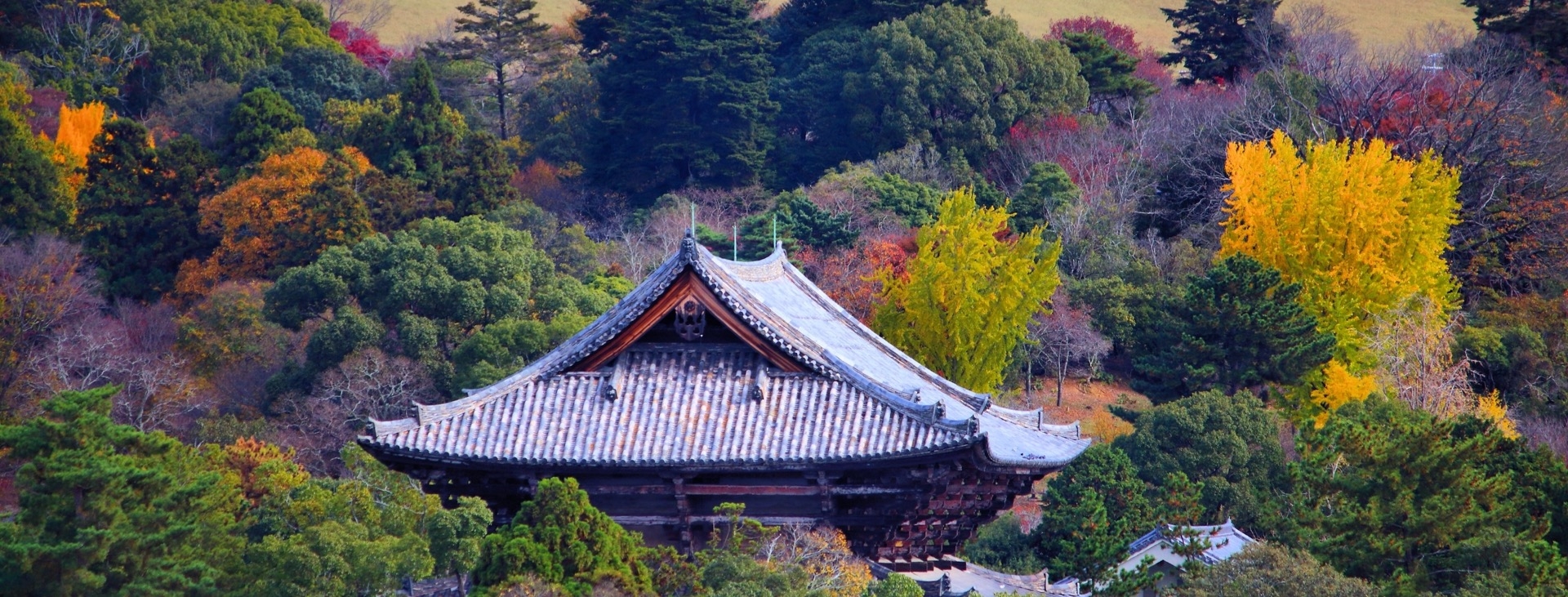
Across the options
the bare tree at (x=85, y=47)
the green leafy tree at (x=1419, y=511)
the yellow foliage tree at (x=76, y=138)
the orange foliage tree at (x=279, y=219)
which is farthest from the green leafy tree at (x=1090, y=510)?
the bare tree at (x=85, y=47)

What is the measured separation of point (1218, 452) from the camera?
113 feet

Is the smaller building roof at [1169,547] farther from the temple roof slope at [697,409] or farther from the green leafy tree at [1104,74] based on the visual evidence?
the green leafy tree at [1104,74]

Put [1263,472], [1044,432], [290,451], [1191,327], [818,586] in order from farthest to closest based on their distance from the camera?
[1191,327] < [290,451] < [1263,472] < [1044,432] < [818,586]

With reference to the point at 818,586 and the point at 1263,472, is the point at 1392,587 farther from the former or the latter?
the point at 1263,472

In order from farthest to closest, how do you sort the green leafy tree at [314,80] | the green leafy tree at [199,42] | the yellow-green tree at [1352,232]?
the green leafy tree at [199,42], the green leafy tree at [314,80], the yellow-green tree at [1352,232]

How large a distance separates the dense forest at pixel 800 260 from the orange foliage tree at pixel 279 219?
5.5 inches

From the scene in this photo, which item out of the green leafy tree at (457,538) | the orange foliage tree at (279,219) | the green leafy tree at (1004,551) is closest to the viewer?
the green leafy tree at (457,538)

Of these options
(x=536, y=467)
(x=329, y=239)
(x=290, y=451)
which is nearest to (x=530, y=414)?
(x=536, y=467)

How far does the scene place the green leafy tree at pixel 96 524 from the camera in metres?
20.4

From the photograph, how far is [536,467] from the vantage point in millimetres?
20391

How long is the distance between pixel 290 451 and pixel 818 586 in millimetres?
20660

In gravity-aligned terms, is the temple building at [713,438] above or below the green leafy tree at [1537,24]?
above

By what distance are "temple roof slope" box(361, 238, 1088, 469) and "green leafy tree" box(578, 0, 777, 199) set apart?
38.7 meters

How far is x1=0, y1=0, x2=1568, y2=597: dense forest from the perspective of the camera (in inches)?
817
